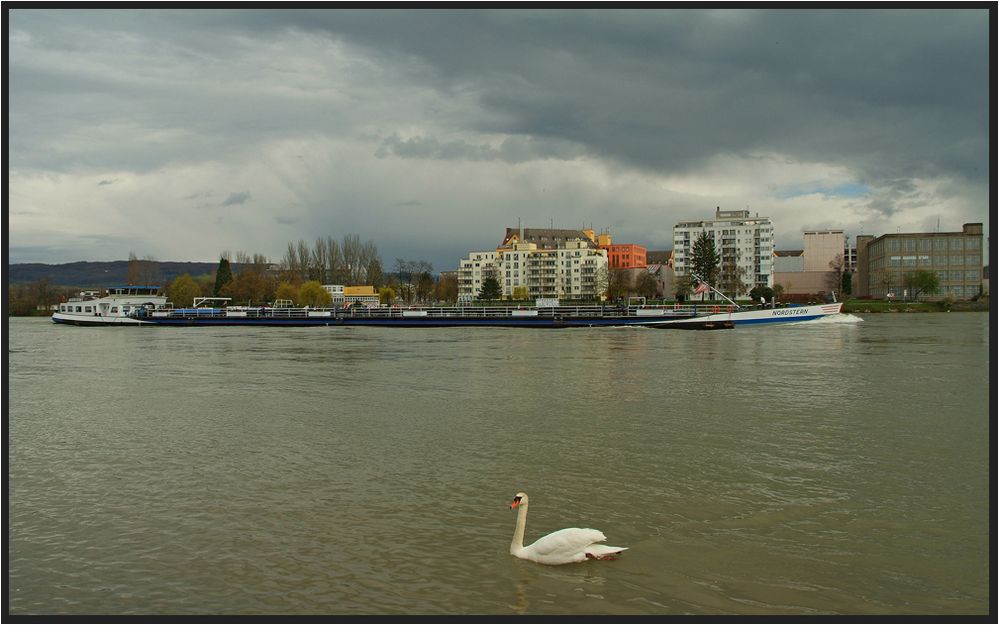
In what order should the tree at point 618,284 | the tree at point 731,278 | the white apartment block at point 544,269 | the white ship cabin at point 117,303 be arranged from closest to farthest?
1. the white ship cabin at point 117,303
2. the tree at point 618,284
3. the tree at point 731,278
4. the white apartment block at point 544,269

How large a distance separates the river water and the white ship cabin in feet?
218

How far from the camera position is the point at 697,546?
27.3 feet

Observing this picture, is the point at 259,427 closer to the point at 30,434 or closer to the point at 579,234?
the point at 30,434

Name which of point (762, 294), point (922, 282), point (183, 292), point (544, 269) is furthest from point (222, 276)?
point (922, 282)

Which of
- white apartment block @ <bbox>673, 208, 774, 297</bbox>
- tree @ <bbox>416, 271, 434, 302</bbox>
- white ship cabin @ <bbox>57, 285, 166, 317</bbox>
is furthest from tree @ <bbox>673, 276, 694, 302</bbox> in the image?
white ship cabin @ <bbox>57, 285, 166, 317</bbox>

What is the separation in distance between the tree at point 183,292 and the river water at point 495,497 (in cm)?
9638

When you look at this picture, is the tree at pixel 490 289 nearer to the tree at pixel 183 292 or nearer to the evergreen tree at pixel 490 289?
the evergreen tree at pixel 490 289

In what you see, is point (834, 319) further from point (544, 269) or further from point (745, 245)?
point (544, 269)

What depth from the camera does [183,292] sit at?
115m

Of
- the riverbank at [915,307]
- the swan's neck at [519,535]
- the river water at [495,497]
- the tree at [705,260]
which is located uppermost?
the tree at [705,260]

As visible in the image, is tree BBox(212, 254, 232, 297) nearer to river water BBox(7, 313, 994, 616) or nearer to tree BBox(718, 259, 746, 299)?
tree BBox(718, 259, 746, 299)

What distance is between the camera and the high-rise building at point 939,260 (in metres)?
119

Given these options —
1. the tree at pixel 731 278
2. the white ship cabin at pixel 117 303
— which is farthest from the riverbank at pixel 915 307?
the white ship cabin at pixel 117 303

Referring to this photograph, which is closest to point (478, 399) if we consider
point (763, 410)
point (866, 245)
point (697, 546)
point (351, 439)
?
point (351, 439)
